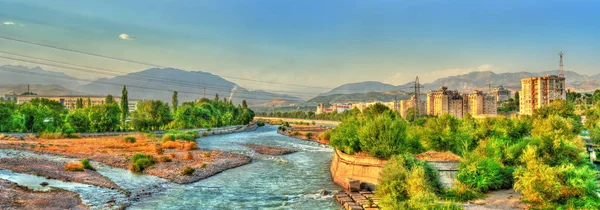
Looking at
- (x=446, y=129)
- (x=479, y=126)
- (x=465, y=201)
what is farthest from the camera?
(x=479, y=126)

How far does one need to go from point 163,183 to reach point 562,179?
92.8ft

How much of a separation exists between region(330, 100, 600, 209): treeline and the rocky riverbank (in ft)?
67.9

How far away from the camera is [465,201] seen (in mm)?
24656

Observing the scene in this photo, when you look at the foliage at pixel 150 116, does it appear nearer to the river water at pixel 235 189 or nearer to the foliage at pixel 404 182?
the river water at pixel 235 189

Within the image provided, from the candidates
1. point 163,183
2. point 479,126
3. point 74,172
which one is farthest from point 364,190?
point 74,172

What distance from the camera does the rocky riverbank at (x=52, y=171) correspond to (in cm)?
3384

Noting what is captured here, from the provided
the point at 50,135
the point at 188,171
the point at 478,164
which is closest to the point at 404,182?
the point at 478,164

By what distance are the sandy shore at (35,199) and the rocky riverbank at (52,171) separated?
4.30 metres

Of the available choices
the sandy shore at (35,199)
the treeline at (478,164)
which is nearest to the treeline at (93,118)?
the sandy shore at (35,199)

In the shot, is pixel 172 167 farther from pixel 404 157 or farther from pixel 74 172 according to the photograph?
pixel 404 157

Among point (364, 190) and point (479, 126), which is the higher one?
point (479, 126)

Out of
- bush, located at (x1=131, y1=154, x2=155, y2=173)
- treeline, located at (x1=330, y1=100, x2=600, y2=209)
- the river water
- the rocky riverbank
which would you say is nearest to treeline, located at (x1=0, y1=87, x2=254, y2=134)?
the rocky riverbank

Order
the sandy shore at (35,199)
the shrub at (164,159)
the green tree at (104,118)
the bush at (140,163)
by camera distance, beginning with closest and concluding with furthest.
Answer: the sandy shore at (35,199), the bush at (140,163), the shrub at (164,159), the green tree at (104,118)

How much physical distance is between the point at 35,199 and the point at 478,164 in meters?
27.7
